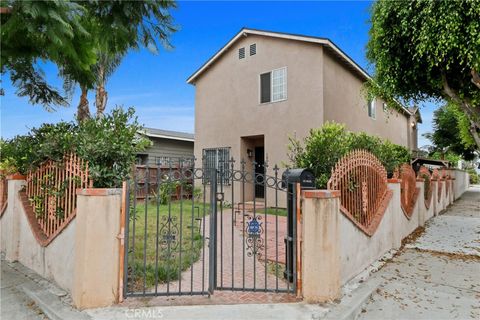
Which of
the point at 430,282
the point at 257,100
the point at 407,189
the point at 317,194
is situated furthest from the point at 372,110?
the point at 317,194

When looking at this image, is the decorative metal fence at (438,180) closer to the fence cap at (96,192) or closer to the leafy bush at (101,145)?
the leafy bush at (101,145)

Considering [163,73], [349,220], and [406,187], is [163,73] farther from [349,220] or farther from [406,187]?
[349,220]

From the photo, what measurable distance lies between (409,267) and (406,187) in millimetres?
3681

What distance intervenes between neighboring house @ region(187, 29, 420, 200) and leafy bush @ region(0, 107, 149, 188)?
7380mm

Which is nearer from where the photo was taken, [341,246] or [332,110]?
[341,246]

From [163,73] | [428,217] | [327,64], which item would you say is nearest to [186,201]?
[163,73]

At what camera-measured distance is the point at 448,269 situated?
6160 mm

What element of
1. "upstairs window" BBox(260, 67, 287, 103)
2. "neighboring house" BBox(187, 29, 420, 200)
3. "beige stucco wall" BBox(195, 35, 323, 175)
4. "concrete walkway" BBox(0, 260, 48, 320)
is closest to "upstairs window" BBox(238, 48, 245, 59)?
"neighboring house" BBox(187, 29, 420, 200)

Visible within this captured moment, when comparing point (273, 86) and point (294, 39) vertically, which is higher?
point (294, 39)

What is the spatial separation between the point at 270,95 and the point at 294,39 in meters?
2.48

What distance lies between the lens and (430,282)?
5418 mm

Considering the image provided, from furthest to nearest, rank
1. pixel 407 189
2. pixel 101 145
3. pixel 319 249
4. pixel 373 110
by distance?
pixel 373 110 → pixel 407 189 → pixel 101 145 → pixel 319 249

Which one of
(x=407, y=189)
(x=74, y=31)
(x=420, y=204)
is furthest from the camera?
(x=420, y=204)

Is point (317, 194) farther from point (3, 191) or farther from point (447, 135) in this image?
point (447, 135)
